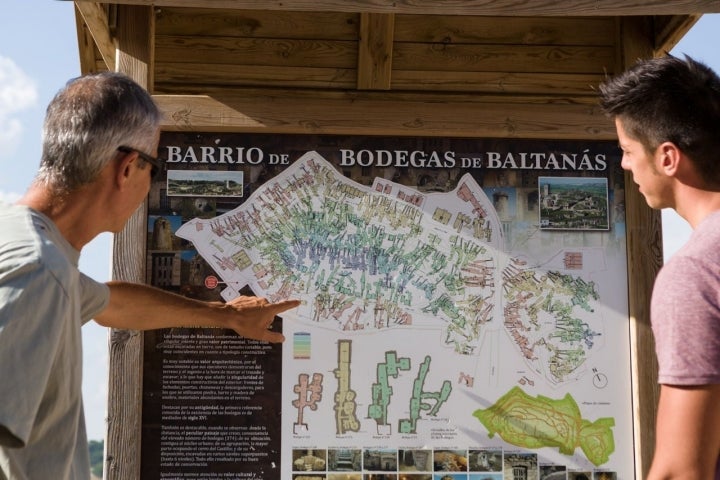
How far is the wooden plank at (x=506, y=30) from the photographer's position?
529 centimetres

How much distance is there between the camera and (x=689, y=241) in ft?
6.79

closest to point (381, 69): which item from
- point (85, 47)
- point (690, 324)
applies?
point (85, 47)

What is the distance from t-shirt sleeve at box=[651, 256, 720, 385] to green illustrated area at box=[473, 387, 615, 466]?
2338mm

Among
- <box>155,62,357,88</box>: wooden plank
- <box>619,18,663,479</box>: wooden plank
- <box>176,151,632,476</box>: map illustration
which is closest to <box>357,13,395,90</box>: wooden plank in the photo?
<box>155,62,357,88</box>: wooden plank

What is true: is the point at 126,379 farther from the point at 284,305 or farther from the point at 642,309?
the point at 642,309

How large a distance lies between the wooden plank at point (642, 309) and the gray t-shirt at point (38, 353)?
2842 millimetres

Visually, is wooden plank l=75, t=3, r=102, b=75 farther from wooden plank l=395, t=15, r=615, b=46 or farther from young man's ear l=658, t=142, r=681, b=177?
young man's ear l=658, t=142, r=681, b=177

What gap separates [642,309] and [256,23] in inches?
98.3

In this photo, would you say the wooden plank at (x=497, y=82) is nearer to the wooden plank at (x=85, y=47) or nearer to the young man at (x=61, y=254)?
the wooden plank at (x=85, y=47)

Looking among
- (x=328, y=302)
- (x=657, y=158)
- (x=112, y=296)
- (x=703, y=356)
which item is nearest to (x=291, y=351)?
(x=328, y=302)

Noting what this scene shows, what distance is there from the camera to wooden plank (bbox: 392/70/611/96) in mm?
5336

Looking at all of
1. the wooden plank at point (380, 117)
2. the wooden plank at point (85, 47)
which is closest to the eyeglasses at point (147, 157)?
the wooden plank at point (380, 117)

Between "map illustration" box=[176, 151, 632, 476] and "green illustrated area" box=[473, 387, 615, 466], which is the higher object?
"map illustration" box=[176, 151, 632, 476]

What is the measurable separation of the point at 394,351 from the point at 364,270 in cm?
39
